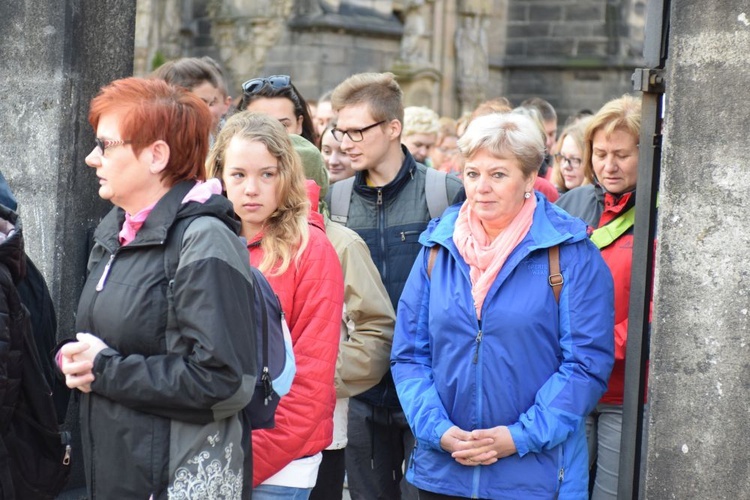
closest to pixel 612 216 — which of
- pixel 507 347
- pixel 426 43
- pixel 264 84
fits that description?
pixel 507 347

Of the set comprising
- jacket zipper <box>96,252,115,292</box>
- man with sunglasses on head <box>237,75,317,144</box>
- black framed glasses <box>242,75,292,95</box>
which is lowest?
jacket zipper <box>96,252,115,292</box>

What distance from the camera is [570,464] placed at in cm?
398

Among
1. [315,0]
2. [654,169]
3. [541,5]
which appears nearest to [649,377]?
[654,169]

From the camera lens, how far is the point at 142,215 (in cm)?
322

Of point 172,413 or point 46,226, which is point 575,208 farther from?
point 172,413

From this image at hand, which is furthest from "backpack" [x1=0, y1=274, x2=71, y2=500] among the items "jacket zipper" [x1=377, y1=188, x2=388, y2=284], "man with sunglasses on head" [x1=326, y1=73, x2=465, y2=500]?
"jacket zipper" [x1=377, y1=188, x2=388, y2=284]

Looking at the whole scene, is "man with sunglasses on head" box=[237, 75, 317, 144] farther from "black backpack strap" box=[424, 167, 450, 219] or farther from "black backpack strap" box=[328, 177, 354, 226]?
"black backpack strap" box=[424, 167, 450, 219]

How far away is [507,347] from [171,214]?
1.30 m

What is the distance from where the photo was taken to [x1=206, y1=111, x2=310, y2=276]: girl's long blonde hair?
4.02 meters

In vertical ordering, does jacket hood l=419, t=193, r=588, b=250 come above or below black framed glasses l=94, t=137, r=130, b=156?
below

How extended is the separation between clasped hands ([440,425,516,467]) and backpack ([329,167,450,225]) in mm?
1379

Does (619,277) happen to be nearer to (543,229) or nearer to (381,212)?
(543,229)

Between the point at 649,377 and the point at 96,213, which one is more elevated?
the point at 96,213

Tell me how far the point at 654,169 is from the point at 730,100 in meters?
0.47
